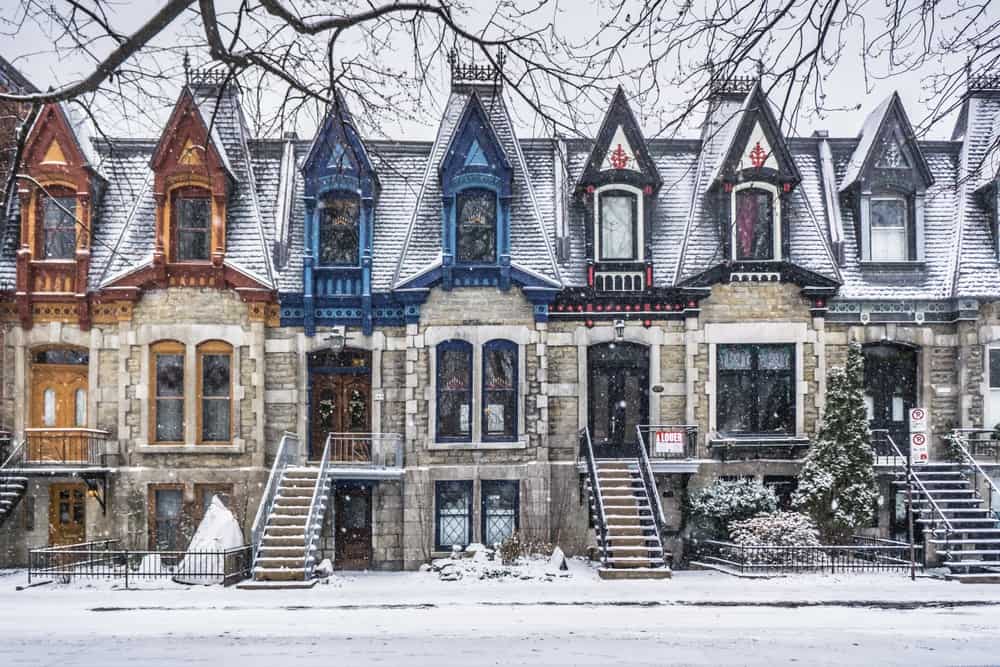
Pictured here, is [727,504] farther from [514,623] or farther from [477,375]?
[514,623]

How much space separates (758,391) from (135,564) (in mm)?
14334

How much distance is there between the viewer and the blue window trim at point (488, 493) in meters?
23.6

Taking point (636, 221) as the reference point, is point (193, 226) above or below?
below

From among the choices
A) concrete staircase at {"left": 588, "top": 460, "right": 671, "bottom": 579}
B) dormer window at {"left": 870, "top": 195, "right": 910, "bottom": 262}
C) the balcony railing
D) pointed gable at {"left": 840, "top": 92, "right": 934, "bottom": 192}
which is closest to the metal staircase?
concrete staircase at {"left": 588, "top": 460, "right": 671, "bottom": 579}

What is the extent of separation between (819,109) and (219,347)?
61.2 feet

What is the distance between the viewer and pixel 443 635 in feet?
48.5

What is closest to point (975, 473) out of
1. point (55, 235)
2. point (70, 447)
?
point (70, 447)

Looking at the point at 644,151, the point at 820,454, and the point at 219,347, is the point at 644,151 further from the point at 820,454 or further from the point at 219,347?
the point at 219,347

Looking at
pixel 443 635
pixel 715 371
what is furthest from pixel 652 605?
pixel 715 371

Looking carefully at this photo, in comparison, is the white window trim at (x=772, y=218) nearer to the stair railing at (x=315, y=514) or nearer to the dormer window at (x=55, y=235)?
the stair railing at (x=315, y=514)

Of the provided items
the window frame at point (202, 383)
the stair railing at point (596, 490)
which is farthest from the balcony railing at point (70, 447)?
the stair railing at point (596, 490)

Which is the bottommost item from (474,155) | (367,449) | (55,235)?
(367,449)

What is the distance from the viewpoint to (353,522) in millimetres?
24031

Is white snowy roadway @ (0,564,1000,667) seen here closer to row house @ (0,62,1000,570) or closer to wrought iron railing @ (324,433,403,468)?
row house @ (0,62,1000,570)
